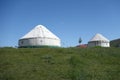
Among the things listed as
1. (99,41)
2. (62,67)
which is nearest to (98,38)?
(99,41)

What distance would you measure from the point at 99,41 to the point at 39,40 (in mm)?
20917

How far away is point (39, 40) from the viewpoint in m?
39.0

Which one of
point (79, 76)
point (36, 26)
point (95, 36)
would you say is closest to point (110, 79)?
point (79, 76)

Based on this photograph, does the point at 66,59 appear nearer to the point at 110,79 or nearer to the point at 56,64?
the point at 56,64

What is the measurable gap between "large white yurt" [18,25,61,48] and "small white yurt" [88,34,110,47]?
16.9 meters

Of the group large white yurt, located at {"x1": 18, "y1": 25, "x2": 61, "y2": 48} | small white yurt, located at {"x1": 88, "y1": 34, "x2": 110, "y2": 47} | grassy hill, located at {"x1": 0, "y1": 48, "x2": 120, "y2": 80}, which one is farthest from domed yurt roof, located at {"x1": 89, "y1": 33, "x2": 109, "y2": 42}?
grassy hill, located at {"x1": 0, "y1": 48, "x2": 120, "y2": 80}

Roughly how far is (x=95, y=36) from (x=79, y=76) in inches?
1815

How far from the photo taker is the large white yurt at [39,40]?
3889 centimetres

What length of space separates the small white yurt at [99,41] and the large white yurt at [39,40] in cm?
1692

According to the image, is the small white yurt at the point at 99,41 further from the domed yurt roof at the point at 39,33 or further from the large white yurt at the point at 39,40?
the domed yurt roof at the point at 39,33

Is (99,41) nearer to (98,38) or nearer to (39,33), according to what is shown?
(98,38)

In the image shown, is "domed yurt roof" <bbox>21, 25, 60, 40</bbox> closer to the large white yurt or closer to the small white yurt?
the large white yurt

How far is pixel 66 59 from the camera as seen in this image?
19.6 meters

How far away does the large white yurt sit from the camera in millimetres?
38894
